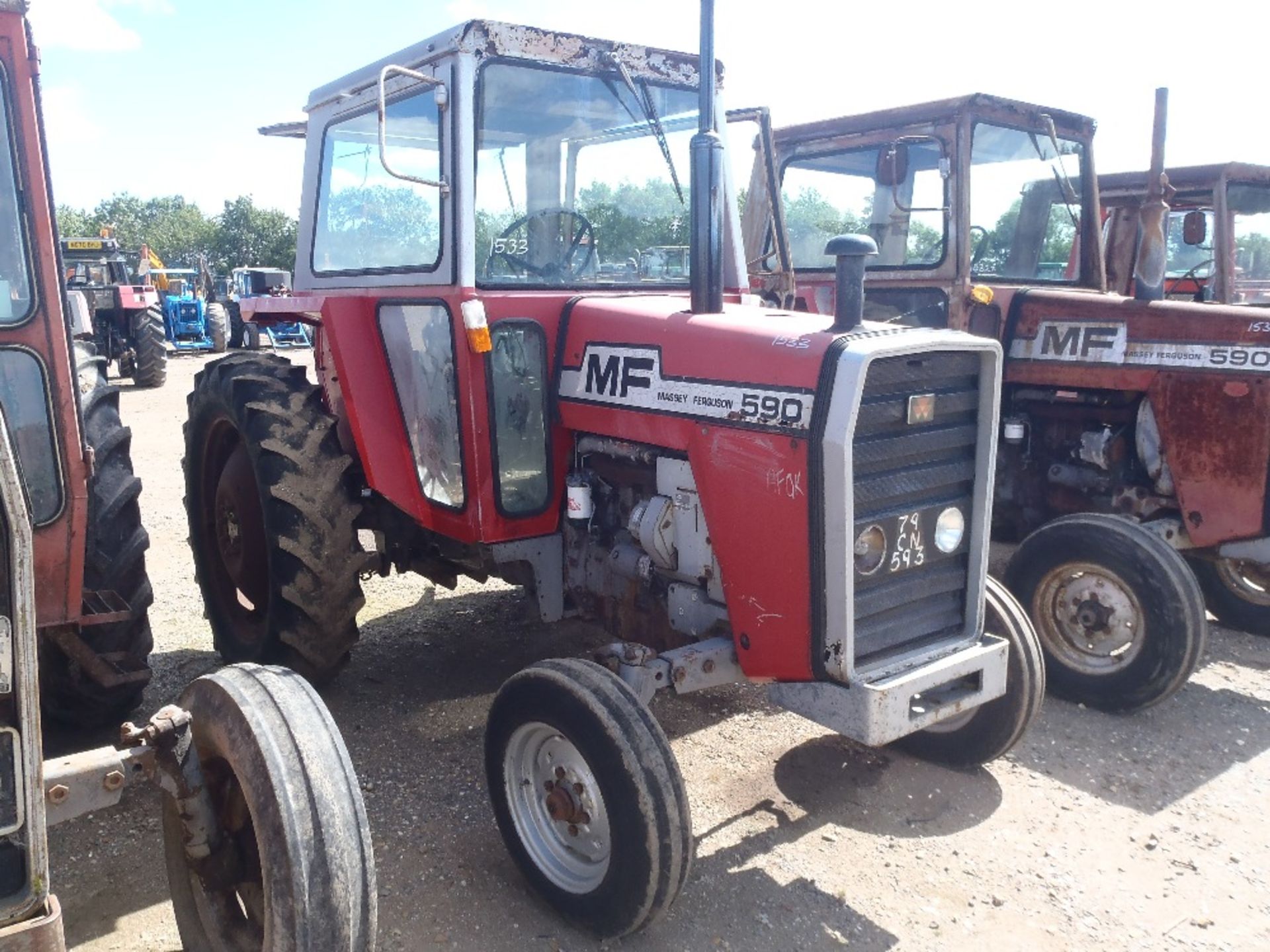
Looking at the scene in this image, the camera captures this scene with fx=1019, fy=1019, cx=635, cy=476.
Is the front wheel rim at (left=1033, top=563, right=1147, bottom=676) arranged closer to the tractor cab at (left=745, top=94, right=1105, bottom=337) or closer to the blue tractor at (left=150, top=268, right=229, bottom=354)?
the tractor cab at (left=745, top=94, right=1105, bottom=337)

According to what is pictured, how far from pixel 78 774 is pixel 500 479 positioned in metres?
1.79

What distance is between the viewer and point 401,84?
11.9 feet

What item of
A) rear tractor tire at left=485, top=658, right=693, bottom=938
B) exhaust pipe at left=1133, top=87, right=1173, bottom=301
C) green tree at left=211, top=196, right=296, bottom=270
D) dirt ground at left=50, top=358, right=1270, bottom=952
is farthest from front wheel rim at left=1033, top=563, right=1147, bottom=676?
green tree at left=211, top=196, right=296, bottom=270

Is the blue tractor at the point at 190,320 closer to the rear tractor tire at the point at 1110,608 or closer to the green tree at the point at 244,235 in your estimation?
the rear tractor tire at the point at 1110,608

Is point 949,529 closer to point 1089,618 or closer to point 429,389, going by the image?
point 1089,618

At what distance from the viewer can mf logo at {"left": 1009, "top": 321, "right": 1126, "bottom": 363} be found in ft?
16.0

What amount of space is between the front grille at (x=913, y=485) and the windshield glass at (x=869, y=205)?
210cm

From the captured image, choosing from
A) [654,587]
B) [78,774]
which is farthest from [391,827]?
[78,774]

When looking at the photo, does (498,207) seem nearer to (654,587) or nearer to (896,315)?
(654,587)

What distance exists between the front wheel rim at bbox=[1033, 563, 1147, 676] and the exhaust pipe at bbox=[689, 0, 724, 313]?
7.12ft

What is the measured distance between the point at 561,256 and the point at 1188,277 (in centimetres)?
477

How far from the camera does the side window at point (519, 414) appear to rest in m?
3.43

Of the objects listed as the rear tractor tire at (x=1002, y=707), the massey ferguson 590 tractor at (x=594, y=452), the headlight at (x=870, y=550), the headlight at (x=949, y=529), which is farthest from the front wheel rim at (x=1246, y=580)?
the headlight at (x=870, y=550)

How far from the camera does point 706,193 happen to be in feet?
10.2
